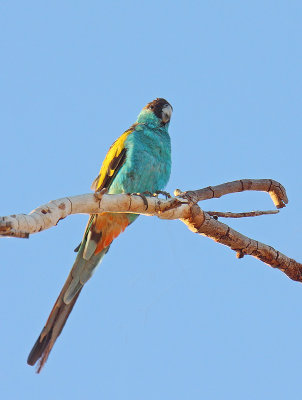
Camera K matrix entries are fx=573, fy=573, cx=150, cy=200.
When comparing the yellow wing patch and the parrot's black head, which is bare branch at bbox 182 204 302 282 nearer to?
the yellow wing patch

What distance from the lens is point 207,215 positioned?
5477mm

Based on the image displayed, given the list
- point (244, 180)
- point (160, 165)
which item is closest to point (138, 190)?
point (160, 165)

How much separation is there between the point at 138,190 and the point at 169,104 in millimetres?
1512

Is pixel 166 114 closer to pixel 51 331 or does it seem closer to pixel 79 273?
pixel 79 273

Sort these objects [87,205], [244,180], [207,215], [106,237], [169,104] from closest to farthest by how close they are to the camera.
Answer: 1. [87,205]
2. [207,215]
3. [244,180]
4. [106,237]
5. [169,104]

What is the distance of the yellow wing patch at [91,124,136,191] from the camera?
661cm

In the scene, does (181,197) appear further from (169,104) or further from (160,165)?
(169,104)

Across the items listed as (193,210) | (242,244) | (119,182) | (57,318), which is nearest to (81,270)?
(57,318)

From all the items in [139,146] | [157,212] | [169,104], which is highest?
[169,104]

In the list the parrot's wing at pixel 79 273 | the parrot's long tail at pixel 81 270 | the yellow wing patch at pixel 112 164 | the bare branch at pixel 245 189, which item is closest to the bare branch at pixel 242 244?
the bare branch at pixel 245 189

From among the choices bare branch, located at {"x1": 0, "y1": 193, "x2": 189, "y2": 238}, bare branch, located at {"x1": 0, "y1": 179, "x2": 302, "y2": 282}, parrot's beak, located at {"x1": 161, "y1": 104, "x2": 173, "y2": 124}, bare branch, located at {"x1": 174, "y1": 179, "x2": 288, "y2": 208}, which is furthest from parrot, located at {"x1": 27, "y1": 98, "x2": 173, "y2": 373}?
bare branch, located at {"x1": 0, "y1": 193, "x2": 189, "y2": 238}

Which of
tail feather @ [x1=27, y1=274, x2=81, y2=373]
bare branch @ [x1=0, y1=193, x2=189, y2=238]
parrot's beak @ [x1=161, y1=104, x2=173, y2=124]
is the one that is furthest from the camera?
parrot's beak @ [x1=161, y1=104, x2=173, y2=124]

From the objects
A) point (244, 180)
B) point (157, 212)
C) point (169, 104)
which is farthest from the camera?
point (169, 104)

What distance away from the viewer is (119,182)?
652 cm
